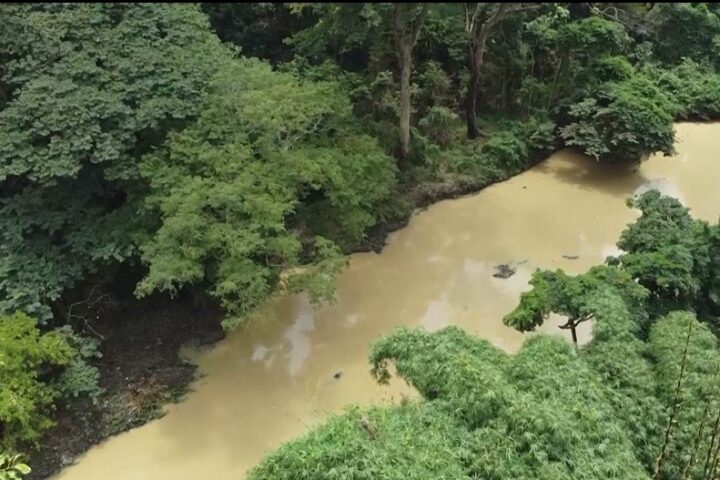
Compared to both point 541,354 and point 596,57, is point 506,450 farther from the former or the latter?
point 596,57

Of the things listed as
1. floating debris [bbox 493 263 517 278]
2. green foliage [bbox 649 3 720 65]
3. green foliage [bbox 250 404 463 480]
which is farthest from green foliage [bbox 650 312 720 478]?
green foliage [bbox 649 3 720 65]

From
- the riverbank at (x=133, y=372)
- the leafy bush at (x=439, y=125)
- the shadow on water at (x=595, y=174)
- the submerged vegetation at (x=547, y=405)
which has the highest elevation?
the submerged vegetation at (x=547, y=405)

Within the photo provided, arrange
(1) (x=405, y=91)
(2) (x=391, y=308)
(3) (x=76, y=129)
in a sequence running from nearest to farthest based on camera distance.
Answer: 1. (3) (x=76, y=129)
2. (2) (x=391, y=308)
3. (1) (x=405, y=91)

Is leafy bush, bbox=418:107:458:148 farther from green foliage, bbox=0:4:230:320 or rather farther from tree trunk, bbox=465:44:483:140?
green foliage, bbox=0:4:230:320

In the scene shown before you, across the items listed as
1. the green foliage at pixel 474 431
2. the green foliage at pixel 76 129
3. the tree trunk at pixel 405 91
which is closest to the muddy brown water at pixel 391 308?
the tree trunk at pixel 405 91

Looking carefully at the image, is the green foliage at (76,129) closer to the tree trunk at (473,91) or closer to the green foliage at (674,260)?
the tree trunk at (473,91)

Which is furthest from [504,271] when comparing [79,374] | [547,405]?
[79,374]

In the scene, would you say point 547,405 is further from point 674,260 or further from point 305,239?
point 305,239
